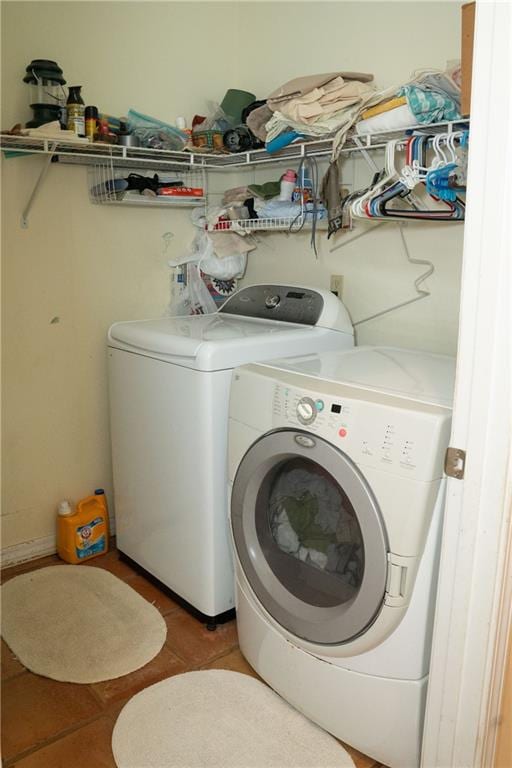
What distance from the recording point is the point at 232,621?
7.16 feet

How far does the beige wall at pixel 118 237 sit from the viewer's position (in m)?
2.21

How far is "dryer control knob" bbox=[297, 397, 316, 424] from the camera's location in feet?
5.17

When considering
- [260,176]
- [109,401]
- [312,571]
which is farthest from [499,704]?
[260,176]

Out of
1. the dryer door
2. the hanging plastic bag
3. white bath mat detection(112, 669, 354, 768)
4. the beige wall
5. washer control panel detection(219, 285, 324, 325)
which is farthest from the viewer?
the hanging plastic bag

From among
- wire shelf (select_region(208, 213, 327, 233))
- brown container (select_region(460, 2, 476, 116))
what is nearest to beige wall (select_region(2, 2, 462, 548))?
wire shelf (select_region(208, 213, 327, 233))

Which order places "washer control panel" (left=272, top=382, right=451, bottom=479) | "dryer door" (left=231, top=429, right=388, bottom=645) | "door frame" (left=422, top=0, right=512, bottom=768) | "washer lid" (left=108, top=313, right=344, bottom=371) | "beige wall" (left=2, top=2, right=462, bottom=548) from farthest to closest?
"beige wall" (left=2, top=2, right=462, bottom=548) < "washer lid" (left=108, top=313, right=344, bottom=371) < "dryer door" (left=231, top=429, right=388, bottom=645) < "washer control panel" (left=272, top=382, right=451, bottom=479) < "door frame" (left=422, top=0, right=512, bottom=768)

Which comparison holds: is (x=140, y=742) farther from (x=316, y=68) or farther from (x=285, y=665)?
(x=316, y=68)

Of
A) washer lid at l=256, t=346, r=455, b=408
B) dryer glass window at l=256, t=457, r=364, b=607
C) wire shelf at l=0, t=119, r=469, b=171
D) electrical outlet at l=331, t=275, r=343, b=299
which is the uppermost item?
A: wire shelf at l=0, t=119, r=469, b=171

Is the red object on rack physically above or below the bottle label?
above

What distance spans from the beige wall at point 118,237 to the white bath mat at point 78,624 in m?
0.30

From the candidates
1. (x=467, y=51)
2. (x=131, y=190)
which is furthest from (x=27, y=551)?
(x=467, y=51)

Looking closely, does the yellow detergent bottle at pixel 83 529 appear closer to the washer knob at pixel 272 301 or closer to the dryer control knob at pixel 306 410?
the washer knob at pixel 272 301

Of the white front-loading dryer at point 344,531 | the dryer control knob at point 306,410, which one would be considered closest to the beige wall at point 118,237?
the white front-loading dryer at point 344,531

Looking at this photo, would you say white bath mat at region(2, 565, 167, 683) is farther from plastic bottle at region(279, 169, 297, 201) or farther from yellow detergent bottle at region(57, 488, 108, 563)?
plastic bottle at region(279, 169, 297, 201)
